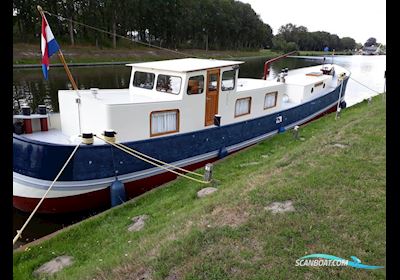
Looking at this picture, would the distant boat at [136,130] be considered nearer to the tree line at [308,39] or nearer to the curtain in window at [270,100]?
the curtain in window at [270,100]

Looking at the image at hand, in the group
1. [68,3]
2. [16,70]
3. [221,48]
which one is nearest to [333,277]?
[16,70]

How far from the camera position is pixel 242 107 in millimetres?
11055

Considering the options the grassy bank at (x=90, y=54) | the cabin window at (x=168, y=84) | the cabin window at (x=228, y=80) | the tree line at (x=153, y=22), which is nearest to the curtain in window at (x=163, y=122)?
the cabin window at (x=168, y=84)

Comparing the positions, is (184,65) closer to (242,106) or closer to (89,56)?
(242,106)

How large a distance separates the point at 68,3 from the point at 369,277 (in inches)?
2185

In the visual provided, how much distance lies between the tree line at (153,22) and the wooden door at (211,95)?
4108 cm

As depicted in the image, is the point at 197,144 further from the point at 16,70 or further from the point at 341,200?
the point at 16,70

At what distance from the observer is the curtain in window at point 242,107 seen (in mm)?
10828

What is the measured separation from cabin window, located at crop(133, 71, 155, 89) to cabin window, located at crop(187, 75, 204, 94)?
1.23 m

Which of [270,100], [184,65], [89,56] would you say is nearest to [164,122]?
[184,65]

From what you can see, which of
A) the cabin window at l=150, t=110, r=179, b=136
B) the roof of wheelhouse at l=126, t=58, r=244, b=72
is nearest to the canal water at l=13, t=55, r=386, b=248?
the cabin window at l=150, t=110, r=179, b=136

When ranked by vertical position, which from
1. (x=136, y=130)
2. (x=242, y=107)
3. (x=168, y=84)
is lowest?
(x=136, y=130)

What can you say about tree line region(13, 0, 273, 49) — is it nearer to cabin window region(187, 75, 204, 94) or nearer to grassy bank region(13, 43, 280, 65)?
grassy bank region(13, 43, 280, 65)

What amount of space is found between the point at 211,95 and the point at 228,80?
845 mm
